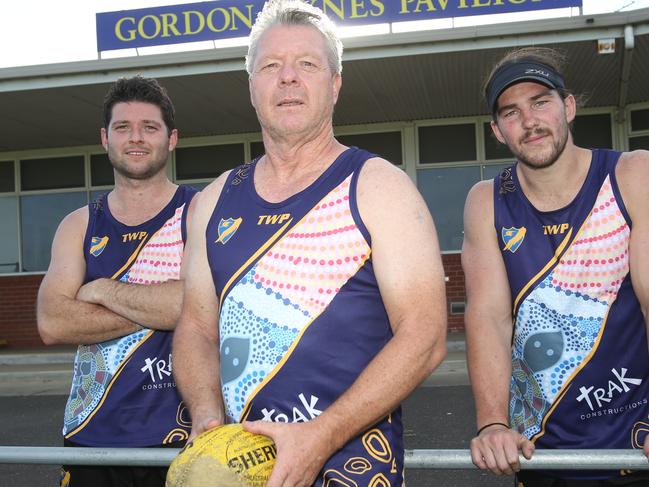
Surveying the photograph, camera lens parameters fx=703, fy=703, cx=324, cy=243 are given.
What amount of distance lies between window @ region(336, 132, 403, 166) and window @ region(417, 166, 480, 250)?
0.68 m

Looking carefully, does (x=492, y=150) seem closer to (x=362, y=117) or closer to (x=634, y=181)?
(x=362, y=117)

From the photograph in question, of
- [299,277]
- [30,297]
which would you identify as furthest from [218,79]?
[299,277]

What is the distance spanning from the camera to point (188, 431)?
2965mm

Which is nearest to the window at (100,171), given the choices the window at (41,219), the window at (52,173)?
the window at (52,173)

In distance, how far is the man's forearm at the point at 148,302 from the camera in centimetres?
291

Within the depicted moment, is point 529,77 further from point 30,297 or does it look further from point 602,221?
point 30,297

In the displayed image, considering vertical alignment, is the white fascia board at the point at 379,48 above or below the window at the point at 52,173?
above

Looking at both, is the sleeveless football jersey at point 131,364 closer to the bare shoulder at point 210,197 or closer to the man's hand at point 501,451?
the bare shoulder at point 210,197

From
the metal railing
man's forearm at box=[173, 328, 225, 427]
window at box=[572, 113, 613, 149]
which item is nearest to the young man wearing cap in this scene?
the metal railing

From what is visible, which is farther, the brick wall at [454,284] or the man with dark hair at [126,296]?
the brick wall at [454,284]

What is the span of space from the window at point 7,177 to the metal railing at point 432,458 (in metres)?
14.0

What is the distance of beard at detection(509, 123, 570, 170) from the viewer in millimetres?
2686

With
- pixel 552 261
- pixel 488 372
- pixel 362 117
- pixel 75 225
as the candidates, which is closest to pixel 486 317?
pixel 488 372

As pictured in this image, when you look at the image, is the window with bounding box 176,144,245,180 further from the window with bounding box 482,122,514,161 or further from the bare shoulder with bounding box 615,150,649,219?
the bare shoulder with bounding box 615,150,649,219
